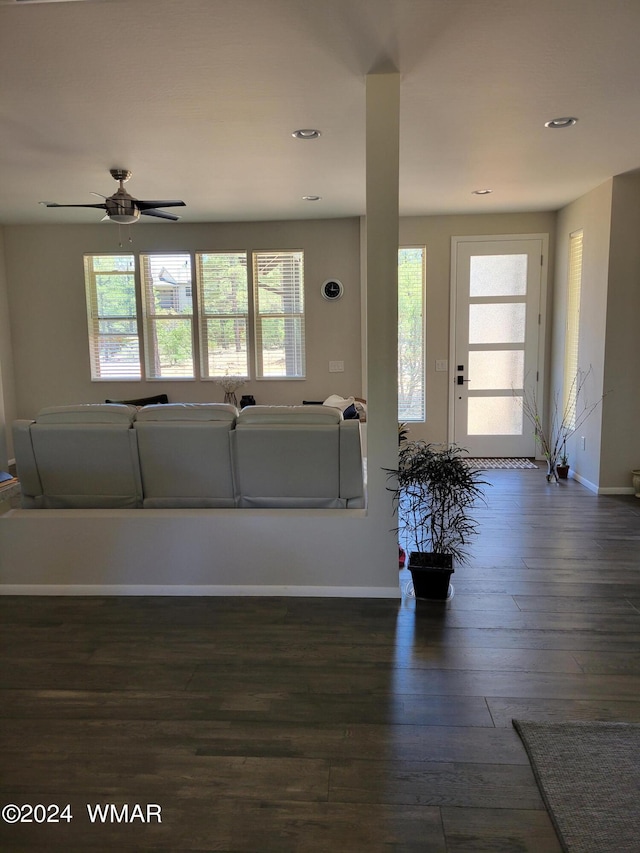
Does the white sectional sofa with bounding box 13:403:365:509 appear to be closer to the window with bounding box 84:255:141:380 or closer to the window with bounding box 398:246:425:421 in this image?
the window with bounding box 398:246:425:421

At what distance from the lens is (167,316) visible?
6.55 m

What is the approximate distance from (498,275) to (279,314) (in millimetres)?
2523

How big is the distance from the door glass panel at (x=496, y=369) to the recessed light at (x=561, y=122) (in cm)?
299

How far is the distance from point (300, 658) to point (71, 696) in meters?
0.96

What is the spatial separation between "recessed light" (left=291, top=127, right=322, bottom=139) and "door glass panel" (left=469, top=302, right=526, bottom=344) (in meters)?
3.20

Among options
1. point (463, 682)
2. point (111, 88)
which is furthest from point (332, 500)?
point (111, 88)

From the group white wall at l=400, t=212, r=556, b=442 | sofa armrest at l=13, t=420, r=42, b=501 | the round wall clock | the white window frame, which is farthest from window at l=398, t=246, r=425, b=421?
sofa armrest at l=13, t=420, r=42, b=501

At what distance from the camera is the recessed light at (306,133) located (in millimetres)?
3459

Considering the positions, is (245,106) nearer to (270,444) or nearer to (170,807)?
(270,444)

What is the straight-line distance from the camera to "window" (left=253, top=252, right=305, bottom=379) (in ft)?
21.1

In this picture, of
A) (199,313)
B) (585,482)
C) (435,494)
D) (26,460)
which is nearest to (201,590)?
(26,460)

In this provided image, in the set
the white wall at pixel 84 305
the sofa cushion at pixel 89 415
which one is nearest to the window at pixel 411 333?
the white wall at pixel 84 305

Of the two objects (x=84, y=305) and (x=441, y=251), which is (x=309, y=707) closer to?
(x=441, y=251)

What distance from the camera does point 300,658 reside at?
8.12ft
